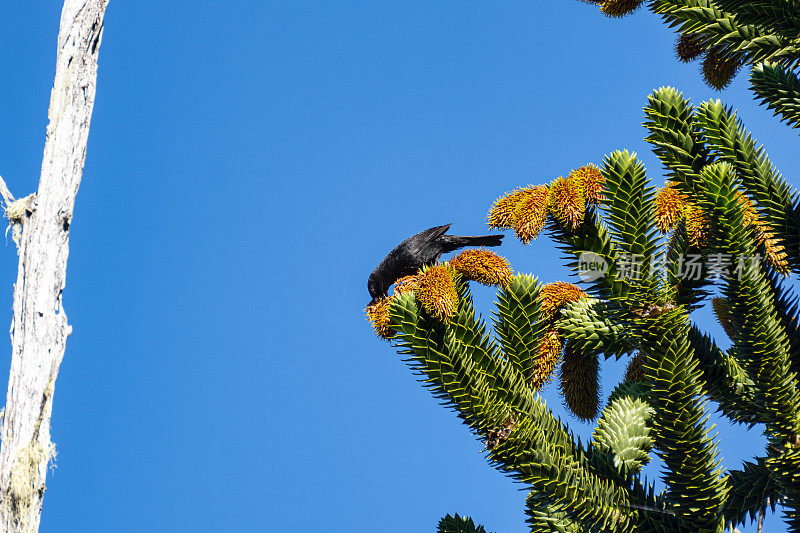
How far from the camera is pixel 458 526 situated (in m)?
3.91

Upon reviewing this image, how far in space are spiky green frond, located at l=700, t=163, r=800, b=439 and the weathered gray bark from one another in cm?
517

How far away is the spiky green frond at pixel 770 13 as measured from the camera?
13.2ft

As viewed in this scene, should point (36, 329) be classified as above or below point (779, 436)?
above

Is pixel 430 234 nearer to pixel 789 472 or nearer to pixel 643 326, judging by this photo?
pixel 643 326

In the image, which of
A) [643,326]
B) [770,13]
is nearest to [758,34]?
[770,13]

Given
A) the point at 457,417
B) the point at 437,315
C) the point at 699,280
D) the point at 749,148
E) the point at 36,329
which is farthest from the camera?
the point at 36,329

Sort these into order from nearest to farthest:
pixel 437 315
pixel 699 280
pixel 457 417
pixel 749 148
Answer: pixel 437 315, pixel 457 417, pixel 699 280, pixel 749 148

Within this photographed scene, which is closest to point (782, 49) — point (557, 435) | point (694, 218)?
point (694, 218)

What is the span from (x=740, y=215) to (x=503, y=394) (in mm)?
1384

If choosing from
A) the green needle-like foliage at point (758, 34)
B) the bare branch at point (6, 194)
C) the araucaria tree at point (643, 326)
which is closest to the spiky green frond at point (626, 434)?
the araucaria tree at point (643, 326)

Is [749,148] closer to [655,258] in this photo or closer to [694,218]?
[694,218]

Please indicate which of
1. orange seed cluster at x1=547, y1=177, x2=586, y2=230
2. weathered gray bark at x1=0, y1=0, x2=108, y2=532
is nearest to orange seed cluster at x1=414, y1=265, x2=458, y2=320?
orange seed cluster at x1=547, y1=177, x2=586, y2=230

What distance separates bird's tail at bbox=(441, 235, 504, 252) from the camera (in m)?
3.63

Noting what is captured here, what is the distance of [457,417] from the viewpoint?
11.4ft
